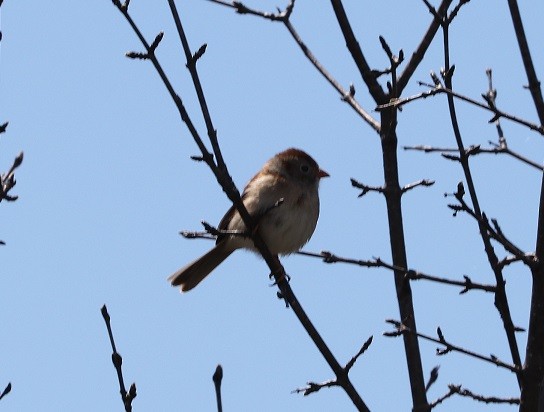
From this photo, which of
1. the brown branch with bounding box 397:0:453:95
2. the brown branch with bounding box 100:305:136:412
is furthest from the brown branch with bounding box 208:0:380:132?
the brown branch with bounding box 100:305:136:412

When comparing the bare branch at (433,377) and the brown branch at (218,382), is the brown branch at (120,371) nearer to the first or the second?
the brown branch at (218,382)

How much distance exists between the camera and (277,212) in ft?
22.9

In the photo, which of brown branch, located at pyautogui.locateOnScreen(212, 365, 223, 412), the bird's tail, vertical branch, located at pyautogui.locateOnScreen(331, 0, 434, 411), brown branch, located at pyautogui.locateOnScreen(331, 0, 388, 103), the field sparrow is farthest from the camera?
the bird's tail

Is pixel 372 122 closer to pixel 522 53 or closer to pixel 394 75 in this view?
pixel 394 75

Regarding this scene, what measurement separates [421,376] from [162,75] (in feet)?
5.37

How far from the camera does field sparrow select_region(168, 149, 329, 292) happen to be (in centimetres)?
701

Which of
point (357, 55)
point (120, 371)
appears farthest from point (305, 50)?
point (120, 371)

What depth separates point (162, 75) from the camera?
430 cm

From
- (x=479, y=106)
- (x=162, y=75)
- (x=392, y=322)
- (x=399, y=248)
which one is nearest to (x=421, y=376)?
(x=392, y=322)

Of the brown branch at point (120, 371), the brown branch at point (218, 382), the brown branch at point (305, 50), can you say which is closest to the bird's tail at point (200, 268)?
the brown branch at point (305, 50)

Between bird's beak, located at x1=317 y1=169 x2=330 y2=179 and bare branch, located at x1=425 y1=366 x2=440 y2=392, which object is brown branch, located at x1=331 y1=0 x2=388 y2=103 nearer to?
bare branch, located at x1=425 y1=366 x2=440 y2=392

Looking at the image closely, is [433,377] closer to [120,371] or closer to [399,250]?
[399,250]

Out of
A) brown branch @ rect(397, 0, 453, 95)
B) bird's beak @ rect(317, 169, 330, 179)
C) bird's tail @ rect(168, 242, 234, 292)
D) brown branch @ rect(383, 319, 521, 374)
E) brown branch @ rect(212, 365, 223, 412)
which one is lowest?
brown branch @ rect(212, 365, 223, 412)

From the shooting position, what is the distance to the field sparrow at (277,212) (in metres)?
7.01
